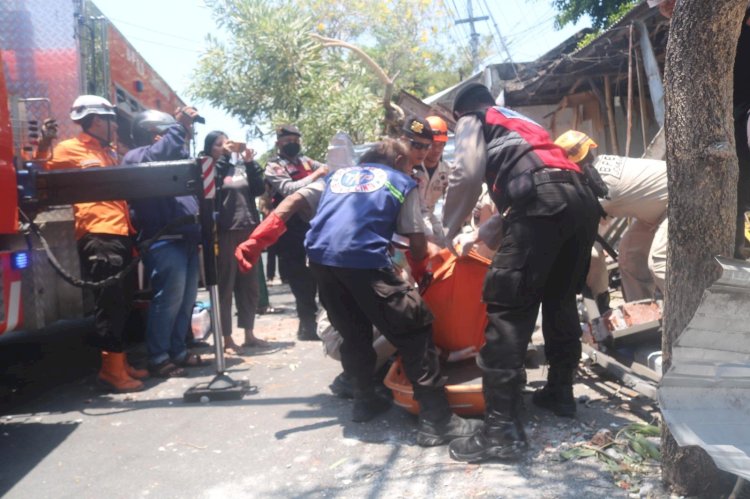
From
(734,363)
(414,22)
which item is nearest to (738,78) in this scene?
(734,363)

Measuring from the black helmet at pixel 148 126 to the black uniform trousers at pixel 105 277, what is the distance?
1410 mm

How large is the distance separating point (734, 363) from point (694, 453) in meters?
0.43

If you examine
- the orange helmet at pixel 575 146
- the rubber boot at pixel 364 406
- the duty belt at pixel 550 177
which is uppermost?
the orange helmet at pixel 575 146

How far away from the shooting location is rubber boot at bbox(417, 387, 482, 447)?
130 inches

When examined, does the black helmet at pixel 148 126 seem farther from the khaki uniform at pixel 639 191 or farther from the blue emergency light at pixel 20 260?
the khaki uniform at pixel 639 191

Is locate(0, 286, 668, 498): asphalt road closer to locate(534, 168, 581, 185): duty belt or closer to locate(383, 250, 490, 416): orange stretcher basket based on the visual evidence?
locate(383, 250, 490, 416): orange stretcher basket

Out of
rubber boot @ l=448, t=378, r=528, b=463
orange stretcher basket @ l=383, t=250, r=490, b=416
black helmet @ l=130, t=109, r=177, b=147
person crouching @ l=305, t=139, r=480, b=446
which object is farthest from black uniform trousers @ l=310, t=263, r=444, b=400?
black helmet @ l=130, t=109, r=177, b=147

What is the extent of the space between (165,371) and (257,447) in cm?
178

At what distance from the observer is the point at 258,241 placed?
14.2ft

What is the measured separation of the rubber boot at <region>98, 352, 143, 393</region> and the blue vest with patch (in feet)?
6.29

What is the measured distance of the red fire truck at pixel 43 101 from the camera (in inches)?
137

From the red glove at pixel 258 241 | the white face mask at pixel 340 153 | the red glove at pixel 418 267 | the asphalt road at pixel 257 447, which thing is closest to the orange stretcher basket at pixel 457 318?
the red glove at pixel 418 267

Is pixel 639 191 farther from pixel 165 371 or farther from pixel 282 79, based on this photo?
pixel 282 79

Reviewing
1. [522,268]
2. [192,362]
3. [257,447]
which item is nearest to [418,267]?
[522,268]
